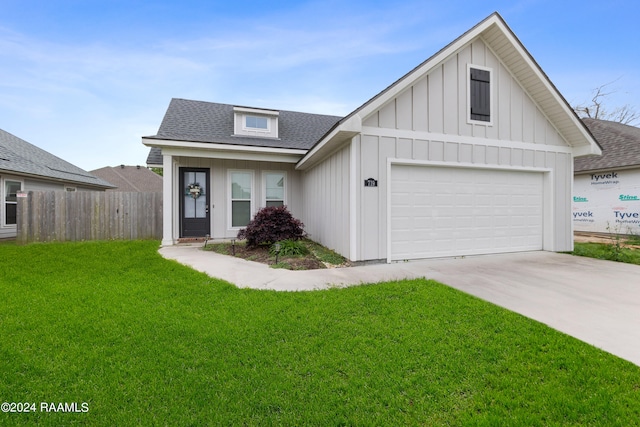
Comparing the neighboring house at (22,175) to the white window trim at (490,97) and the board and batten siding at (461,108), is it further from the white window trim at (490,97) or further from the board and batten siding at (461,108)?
Answer: the white window trim at (490,97)

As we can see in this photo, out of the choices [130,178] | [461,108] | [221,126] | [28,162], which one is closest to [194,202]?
[221,126]

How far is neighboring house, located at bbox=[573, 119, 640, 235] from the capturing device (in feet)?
A: 35.2

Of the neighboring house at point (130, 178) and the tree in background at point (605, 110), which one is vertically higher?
the tree in background at point (605, 110)

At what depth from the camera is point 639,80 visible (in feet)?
61.7

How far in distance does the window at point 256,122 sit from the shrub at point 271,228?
14.5 ft

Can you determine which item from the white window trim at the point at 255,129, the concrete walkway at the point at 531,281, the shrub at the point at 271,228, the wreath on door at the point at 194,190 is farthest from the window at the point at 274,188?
the concrete walkway at the point at 531,281

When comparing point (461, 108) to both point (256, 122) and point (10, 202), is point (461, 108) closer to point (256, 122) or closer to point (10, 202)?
point (256, 122)

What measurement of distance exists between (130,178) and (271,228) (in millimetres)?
27823

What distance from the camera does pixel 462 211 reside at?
23.4ft

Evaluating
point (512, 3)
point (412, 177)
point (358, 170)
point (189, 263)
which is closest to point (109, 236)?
point (189, 263)

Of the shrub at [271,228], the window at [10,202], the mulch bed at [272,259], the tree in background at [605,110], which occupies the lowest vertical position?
the mulch bed at [272,259]

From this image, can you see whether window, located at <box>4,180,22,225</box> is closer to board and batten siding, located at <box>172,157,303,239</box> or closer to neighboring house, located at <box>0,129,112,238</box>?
neighboring house, located at <box>0,129,112,238</box>

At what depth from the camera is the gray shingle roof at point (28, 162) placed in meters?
10.9

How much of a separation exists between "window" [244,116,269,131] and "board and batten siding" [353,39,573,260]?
593cm
